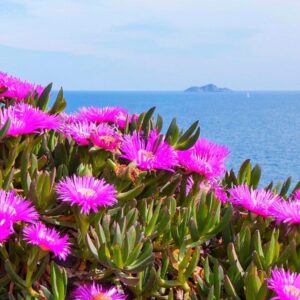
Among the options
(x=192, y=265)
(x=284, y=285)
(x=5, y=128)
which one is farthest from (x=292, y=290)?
(x=5, y=128)

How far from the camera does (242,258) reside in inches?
53.9

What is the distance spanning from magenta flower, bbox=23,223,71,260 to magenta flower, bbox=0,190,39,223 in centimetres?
2

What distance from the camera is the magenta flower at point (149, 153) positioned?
4.55ft

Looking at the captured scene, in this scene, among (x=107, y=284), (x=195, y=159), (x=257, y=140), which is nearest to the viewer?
(x=107, y=284)

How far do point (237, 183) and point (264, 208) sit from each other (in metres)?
0.29

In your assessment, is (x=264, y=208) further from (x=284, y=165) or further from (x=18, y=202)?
(x=284, y=165)

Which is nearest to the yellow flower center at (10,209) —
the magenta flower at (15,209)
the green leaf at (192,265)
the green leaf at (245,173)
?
the magenta flower at (15,209)

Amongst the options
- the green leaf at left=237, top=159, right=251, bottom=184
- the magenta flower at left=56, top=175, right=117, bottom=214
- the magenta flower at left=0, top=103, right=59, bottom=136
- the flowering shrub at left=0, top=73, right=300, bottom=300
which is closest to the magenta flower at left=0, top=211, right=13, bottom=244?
the flowering shrub at left=0, top=73, right=300, bottom=300

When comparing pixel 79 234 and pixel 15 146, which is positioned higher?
pixel 15 146

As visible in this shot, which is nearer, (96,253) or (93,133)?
Result: (96,253)

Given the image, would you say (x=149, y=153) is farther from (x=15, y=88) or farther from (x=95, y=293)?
(x=15, y=88)

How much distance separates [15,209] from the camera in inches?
45.8

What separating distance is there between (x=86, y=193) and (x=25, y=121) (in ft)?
0.85

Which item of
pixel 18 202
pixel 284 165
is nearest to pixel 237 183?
pixel 18 202
